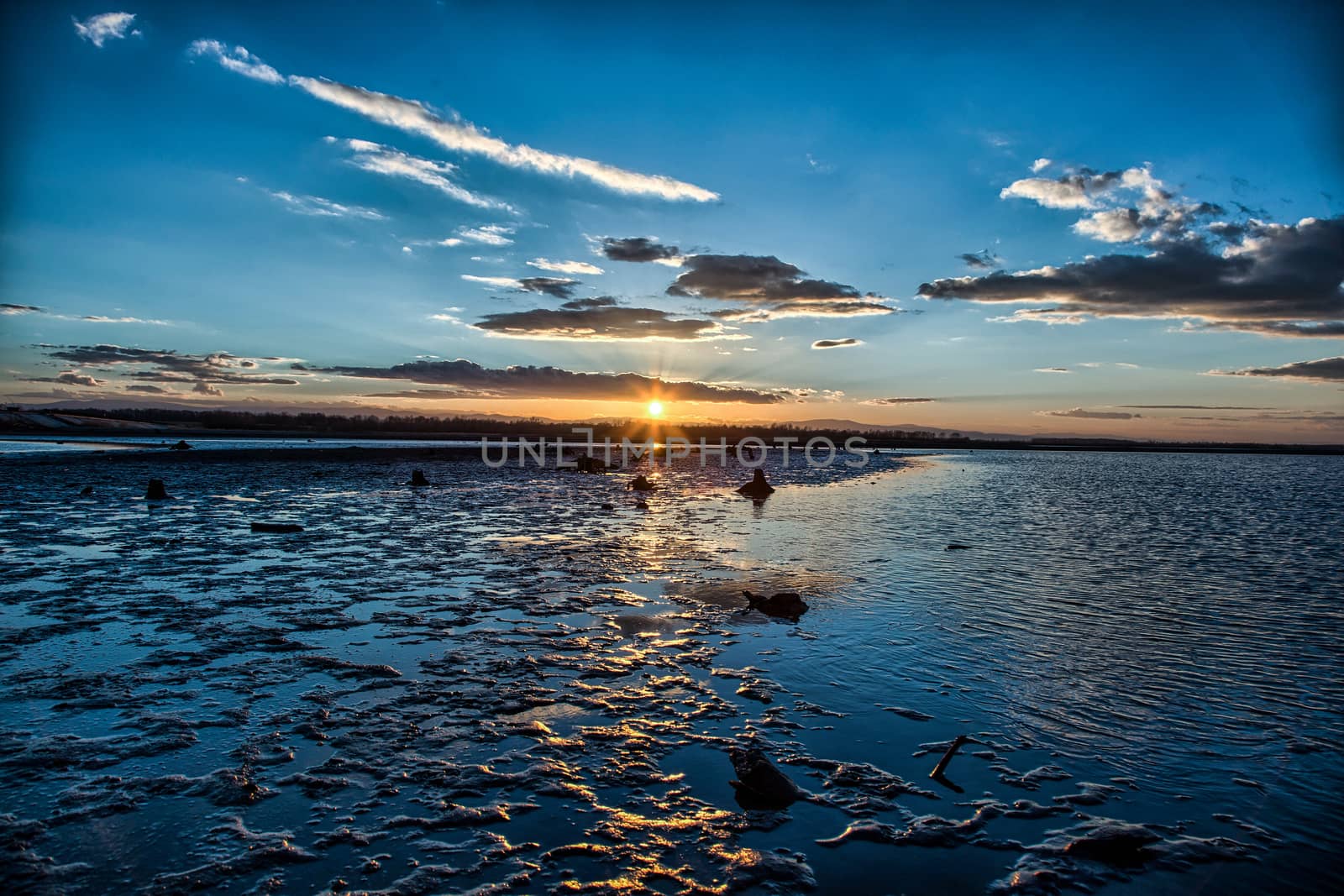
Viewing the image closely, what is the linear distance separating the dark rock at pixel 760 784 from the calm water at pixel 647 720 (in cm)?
14

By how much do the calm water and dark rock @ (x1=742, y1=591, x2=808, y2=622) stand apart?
0.35 metres

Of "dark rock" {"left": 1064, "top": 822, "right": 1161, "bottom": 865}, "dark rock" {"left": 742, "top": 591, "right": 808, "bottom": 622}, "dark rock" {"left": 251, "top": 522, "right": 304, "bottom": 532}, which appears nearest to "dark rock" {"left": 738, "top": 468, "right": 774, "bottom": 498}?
"dark rock" {"left": 251, "top": 522, "right": 304, "bottom": 532}

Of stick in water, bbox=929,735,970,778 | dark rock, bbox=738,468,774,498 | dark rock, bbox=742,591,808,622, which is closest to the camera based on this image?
stick in water, bbox=929,735,970,778

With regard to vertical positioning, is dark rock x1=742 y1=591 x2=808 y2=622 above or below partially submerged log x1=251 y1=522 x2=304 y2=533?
above

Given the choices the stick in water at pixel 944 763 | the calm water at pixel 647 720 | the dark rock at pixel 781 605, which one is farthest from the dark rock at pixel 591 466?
the stick in water at pixel 944 763

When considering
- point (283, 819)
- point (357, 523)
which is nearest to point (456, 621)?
point (283, 819)

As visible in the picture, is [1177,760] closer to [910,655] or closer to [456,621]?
[910,655]

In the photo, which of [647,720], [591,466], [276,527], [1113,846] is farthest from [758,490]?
[1113,846]

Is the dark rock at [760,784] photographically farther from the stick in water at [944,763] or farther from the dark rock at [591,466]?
the dark rock at [591,466]

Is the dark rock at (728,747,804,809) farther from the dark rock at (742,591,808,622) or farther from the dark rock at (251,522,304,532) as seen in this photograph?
the dark rock at (251,522,304,532)

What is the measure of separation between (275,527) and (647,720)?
730 inches

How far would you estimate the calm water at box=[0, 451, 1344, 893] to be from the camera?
529cm

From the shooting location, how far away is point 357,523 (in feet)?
78.3

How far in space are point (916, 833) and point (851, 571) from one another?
1167 cm
